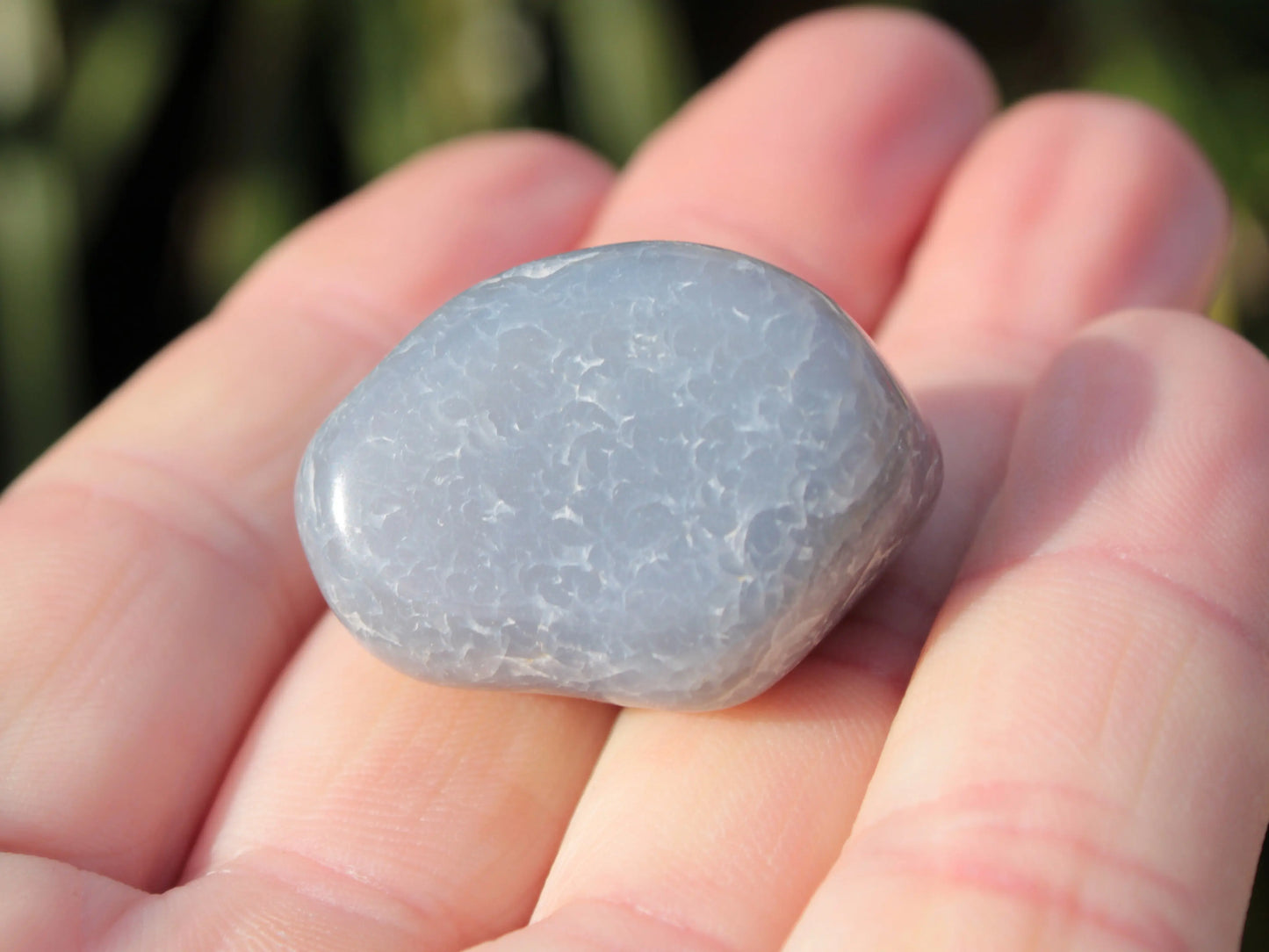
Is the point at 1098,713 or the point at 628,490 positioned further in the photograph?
the point at 628,490

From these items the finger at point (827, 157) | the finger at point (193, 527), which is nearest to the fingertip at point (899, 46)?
the finger at point (827, 157)

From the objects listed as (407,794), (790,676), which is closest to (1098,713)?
(790,676)

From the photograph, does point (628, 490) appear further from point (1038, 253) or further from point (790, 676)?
point (1038, 253)

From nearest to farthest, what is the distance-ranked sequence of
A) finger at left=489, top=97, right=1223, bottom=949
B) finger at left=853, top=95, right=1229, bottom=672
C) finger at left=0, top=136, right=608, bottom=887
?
finger at left=489, top=97, right=1223, bottom=949 → finger at left=0, top=136, right=608, bottom=887 → finger at left=853, top=95, right=1229, bottom=672

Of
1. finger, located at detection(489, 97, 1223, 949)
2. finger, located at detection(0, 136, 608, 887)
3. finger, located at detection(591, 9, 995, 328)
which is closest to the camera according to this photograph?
Answer: finger, located at detection(489, 97, 1223, 949)

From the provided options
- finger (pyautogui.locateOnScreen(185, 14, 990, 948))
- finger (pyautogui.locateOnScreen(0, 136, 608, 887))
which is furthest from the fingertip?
finger (pyautogui.locateOnScreen(185, 14, 990, 948))

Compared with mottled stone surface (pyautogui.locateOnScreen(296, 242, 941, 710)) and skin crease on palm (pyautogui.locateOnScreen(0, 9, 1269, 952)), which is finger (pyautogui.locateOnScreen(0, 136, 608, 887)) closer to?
skin crease on palm (pyautogui.locateOnScreen(0, 9, 1269, 952))

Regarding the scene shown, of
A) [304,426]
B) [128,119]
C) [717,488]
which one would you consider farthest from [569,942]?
[128,119]
